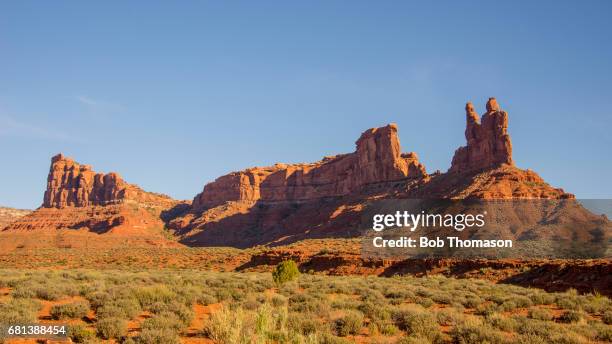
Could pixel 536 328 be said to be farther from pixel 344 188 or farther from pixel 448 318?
pixel 344 188

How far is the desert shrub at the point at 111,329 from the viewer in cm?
1053

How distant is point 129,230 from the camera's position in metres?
100

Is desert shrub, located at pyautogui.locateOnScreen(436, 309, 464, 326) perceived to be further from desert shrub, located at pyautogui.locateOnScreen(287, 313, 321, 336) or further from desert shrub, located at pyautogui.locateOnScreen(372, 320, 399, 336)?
desert shrub, located at pyautogui.locateOnScreen(287, 313, 321, 336)

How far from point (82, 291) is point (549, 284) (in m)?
23.0

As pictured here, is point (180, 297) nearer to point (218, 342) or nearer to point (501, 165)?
point (218, 342)

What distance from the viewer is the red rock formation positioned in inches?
2911

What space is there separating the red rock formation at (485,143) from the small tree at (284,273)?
2315 inches

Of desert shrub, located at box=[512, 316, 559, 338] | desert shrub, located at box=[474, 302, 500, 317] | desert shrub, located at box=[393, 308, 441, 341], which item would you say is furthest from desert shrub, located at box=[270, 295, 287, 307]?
desert shrub, located at box=[512, 316, 559, 338]

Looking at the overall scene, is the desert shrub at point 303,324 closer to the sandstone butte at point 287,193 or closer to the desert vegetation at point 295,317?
the desert vegetation at point 295,317

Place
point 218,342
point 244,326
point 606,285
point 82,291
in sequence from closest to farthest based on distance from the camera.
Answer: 1. point 218,342
2. point 244,326
3. point 82,291
4. point 606,285

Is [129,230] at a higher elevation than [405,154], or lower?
lower

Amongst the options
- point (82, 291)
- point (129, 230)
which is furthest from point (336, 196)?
point (82, 291)

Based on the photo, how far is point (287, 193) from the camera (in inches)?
5143

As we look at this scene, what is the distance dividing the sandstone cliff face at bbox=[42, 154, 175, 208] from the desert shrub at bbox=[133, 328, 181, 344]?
131844 mm
